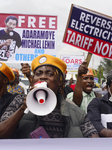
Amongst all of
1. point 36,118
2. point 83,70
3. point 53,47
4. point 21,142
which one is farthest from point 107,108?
point 53,47

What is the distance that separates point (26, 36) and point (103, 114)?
217 centimetres

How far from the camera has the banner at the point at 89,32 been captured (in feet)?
9.23

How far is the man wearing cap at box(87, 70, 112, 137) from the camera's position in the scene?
179 cm

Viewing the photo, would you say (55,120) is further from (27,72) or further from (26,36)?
(26,36)

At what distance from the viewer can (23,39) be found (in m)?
3.40

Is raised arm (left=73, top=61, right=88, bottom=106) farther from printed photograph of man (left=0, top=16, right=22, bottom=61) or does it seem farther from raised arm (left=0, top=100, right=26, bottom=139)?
printed photograph of man (left=0, top=16, right=22, bottom=61)

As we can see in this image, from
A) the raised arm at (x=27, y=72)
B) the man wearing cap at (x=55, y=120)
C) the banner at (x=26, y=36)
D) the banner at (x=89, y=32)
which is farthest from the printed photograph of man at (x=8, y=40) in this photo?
the man wearing cap at (x=55, y=120)

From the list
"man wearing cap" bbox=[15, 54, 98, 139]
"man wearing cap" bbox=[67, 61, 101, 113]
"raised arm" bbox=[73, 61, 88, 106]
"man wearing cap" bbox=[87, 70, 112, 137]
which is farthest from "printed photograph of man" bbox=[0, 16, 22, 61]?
"man wearing cap" bbox=[87, 70, 112, 137]

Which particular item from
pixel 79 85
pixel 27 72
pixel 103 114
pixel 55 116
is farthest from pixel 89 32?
pixel 55 116

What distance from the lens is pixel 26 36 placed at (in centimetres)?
343

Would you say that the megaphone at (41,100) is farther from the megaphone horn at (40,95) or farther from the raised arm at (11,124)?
the raised arm at (11,124)

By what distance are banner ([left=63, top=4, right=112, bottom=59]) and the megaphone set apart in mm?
1696

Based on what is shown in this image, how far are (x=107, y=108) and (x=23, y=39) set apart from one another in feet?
6.97

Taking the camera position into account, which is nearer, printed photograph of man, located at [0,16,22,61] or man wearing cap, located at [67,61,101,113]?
man wearing cap, located at [67,61,101,113]
